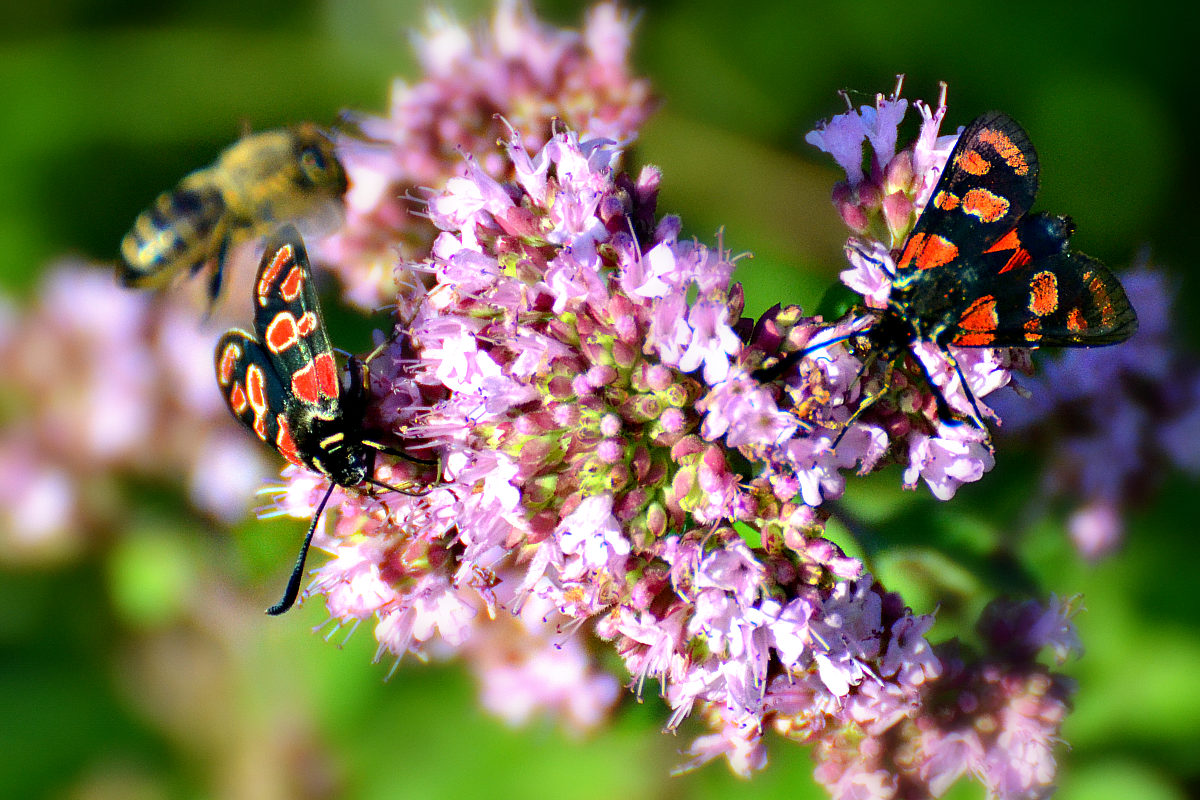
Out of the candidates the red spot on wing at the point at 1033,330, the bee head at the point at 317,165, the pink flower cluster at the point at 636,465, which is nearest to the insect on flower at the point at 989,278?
the red spot on wing at the point at 1033,330

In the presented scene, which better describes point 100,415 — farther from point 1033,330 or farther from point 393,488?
point 1033,330

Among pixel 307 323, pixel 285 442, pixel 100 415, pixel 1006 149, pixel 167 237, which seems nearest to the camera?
pixel 1006 149

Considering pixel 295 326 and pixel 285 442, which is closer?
pixel 295 326

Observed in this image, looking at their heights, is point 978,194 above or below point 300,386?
above

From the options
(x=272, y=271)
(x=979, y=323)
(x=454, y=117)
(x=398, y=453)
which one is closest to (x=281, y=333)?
(x=272, y=271)

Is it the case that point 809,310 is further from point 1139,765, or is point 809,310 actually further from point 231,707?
point 231,707

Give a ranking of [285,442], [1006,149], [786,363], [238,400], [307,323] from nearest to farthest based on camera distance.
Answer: [786,363]
[1006,149]
[307,323]
[285,442]
[238,400]

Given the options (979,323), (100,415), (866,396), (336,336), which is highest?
(979,323)
